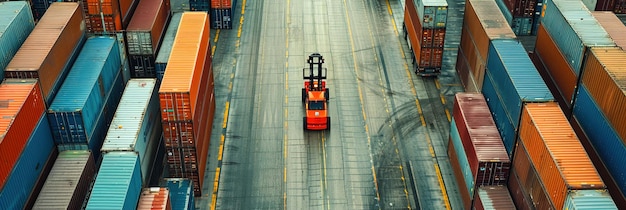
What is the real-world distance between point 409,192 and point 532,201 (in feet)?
39.6

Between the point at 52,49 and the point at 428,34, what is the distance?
1450 inches

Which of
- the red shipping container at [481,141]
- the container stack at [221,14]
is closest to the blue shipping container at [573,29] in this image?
the red shipping container at [481,141]

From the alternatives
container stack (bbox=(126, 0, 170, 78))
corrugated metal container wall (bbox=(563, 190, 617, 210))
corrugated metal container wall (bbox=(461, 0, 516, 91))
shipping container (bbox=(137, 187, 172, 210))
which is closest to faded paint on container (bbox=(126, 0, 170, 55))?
container stack (bbox=(126, 0, 170, 78))

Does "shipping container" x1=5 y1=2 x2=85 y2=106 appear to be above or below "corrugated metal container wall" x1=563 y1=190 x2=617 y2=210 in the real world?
above

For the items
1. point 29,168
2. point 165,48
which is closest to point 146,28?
point 165,48

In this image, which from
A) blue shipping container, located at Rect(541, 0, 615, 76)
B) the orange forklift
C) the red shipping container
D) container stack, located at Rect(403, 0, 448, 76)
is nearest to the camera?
the red shipping container

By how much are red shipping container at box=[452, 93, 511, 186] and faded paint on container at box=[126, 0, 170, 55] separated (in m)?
29.4

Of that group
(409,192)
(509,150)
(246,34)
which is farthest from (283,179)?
(246,34)

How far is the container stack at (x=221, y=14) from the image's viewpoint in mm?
77812

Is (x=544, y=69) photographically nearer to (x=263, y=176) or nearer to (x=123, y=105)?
(x=263, y=176)

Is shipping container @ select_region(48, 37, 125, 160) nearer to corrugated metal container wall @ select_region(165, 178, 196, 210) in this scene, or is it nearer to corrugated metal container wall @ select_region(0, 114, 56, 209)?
corrugated metal container wall @ select_region(0, 114, 56, 209)

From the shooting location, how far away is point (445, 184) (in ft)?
178

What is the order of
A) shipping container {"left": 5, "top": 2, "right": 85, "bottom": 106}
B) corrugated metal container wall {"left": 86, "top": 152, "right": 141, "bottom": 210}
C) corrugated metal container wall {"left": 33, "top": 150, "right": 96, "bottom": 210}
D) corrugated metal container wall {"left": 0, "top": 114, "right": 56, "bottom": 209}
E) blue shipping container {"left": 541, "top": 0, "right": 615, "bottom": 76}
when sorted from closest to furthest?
corrugated metal container wall {"left": 0, "top": 114, "right": 56, "bottom": 209} < corrugated metal container wall {"left": 86, "top": 152, "right": 141, "bottom": 210} < corrugated metal container wall {"left": 33, "top": 150, "right": 96, "bottom": 210} < shipping container {"left": 5, "top": 2, "right": 85, "bottom": 106} < blue shipping container {"left": 541, "top": 0, "right": 615, "bottom": 76}

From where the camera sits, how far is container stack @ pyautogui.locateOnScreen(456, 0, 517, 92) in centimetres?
5784
